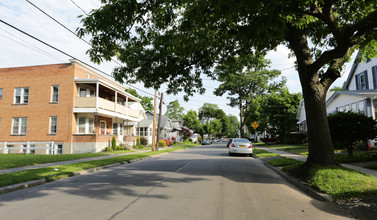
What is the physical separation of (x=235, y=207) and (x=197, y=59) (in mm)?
8605

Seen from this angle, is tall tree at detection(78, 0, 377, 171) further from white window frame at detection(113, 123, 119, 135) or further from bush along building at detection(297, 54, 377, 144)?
white window frame at detection(113, 123, 119, 135)

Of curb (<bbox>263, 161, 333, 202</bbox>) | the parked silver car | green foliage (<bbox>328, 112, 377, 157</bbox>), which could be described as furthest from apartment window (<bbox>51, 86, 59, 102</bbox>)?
green foliage (<bbox>328, 112, 377, 157</bbox>)

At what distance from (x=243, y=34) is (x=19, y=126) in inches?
1005

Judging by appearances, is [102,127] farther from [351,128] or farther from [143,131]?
[351,128]

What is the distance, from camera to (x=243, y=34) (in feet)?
24.2

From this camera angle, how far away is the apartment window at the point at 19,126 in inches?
988

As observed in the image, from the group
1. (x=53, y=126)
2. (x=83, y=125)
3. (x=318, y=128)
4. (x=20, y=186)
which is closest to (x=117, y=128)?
(x=83, y=125)

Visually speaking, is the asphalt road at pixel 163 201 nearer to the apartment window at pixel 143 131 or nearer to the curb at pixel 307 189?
the curb at pixel 307 189

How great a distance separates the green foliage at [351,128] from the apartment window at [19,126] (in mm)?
26136

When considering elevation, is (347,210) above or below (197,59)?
below

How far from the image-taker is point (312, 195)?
684cm

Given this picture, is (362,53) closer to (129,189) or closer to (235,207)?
(235,207)

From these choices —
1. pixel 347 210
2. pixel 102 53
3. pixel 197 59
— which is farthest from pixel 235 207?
pixel 197 59

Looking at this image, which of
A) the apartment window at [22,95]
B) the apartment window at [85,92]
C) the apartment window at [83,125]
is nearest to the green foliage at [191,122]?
the apartment window at [85,92]
